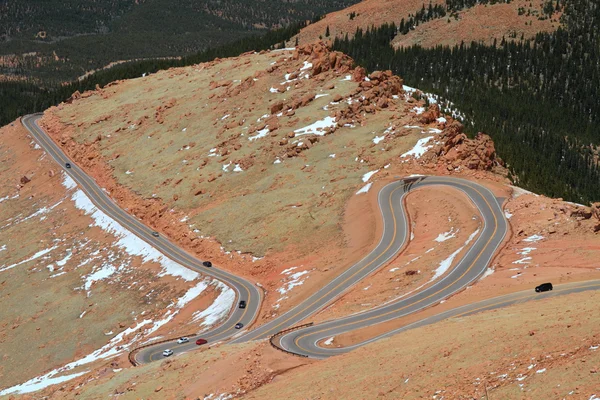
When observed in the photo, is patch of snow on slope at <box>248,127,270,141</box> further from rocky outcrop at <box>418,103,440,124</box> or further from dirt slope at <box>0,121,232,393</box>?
dirt slope at <box>0,121,232,393</box>

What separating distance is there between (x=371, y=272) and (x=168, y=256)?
29.0 m

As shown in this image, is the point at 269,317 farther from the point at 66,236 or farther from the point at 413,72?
the point at 413,72

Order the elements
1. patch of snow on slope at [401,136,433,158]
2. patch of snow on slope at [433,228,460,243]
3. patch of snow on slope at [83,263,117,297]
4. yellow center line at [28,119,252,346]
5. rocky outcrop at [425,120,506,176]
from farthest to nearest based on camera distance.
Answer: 1. patch of snow on slope at [401,136,433,158]
2. rocky outcrop at [425,120,506,176]
3. patch of snow on slope at [83,263,117,297]
4. yellow center line at [28,119,252,346]
5. patch of snow on slope at [433,228,460,243]

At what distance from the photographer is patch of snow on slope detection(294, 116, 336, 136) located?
123344mm

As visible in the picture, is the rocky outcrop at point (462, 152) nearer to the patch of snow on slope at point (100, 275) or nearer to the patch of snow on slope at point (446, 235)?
the patch of snow on slope at point (446, 235)

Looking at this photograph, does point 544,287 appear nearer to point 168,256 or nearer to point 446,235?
point 446,235

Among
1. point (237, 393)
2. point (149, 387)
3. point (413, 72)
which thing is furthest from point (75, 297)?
point (413, 72)

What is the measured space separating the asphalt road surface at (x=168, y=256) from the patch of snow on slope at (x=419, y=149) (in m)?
27.6

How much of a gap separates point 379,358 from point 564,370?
14247 millimetres

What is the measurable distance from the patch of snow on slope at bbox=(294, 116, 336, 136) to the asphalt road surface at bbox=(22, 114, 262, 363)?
24.7 metres

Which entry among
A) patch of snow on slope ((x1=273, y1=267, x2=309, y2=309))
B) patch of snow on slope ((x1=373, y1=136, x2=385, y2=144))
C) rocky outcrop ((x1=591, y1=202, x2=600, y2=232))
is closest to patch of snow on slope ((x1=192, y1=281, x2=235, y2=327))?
patch of snow on slope ((x1=273, y1=267, x2=309, y2=309))

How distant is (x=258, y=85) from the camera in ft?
476

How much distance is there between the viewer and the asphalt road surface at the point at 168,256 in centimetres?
8088

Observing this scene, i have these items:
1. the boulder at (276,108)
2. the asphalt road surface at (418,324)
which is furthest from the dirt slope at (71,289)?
the boulder at (276,108)
